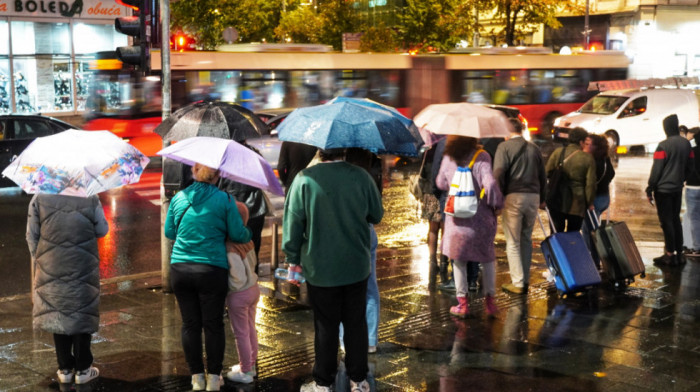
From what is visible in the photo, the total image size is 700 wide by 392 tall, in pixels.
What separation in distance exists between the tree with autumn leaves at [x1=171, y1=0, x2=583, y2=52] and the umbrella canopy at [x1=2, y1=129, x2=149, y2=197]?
30.7 metres

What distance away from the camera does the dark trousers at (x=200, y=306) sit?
5941 millimetres

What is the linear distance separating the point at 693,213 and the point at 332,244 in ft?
24.2

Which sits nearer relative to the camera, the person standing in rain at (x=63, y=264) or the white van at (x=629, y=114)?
the person standing in rain at (x=63, y=264)

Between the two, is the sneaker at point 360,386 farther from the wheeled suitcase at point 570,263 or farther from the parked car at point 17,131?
the parked car at point 17,131

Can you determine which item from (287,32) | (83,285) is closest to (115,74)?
(83,285)

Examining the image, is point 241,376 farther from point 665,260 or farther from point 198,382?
point 665,260

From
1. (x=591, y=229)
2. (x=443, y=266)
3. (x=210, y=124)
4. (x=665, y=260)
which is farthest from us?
(x=665, y=260)

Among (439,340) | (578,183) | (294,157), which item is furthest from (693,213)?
(294,157)

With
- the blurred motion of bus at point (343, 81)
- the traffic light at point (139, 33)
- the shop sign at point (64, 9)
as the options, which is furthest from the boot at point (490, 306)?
the shop sign at point (64, 9)

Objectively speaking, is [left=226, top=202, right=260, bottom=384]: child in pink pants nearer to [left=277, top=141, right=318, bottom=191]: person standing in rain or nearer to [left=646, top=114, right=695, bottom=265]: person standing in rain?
[left=277, top=141, right=318, bottom=191]: person standing in rain

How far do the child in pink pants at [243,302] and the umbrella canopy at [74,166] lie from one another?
34.6 inches

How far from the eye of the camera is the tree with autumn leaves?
132 ft

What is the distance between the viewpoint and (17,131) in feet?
58.7

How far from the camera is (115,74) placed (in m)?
22.1
